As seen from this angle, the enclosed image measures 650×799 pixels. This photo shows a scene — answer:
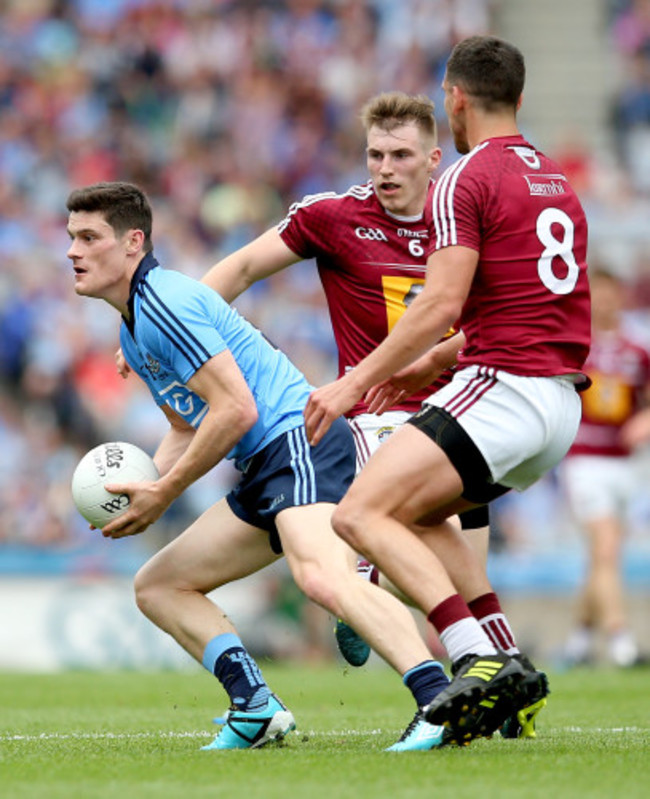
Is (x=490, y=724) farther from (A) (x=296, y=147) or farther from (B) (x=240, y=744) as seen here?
(A) (x=296, y=147)

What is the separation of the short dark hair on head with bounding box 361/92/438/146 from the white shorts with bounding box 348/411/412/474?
54.1 inches

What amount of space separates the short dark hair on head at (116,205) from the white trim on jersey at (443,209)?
1347mm

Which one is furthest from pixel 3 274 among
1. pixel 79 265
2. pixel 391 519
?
pixel 391 519

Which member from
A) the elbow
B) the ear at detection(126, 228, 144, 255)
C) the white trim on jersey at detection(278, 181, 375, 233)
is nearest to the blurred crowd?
the white trim on jersey at detection(278, 181, 375, 233)

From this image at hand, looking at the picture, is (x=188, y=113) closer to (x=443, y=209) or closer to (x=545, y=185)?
(x=545, y=185)

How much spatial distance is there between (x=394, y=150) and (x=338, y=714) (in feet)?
9.55

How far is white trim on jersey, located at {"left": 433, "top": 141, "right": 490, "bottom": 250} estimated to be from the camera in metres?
5.73

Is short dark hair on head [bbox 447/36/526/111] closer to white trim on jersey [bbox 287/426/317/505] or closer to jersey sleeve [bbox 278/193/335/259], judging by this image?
white trim on jersey [bbox 287/426/317/505]

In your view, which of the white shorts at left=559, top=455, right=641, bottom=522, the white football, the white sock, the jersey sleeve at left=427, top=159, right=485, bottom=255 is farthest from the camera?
the white shorts at left=559, top=455, right=641, bottom=522

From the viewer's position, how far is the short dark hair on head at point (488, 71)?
19.8 ft

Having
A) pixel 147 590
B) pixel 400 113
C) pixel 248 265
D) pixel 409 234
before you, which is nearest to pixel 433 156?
pixel 400 113

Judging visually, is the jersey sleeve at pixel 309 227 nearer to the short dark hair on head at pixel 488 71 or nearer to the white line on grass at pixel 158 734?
the short dark hair on head at pixel 488 71

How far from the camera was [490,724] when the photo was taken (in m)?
5.63

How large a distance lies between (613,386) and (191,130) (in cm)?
831
